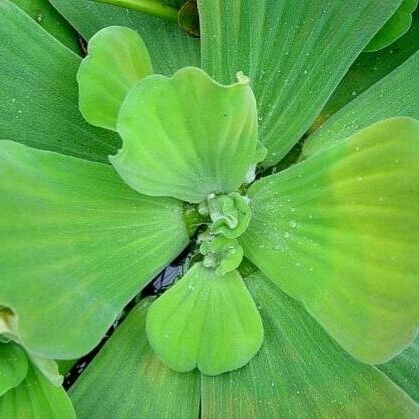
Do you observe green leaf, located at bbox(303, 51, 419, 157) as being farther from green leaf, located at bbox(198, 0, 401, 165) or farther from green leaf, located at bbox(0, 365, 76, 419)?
green leaf, located at bbox(0, 365, 76, 419)

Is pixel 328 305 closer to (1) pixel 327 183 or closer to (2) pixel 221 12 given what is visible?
(1) pixel 327 183

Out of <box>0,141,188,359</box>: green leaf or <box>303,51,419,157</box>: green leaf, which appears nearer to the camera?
<box>0,141,188,359</box>: green leaf

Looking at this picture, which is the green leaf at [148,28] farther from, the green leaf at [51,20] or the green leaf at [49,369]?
the green leaf at [49,369]

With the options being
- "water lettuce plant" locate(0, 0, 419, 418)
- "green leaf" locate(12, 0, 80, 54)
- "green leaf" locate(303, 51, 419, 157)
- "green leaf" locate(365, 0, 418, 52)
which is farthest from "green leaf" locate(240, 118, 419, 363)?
"green leaf" locate(12, 0, 80, 54)

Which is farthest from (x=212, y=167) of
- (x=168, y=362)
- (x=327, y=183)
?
(x=168, y=362)

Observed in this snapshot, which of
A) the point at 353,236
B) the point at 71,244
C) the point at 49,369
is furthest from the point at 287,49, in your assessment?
the point at 49,369
